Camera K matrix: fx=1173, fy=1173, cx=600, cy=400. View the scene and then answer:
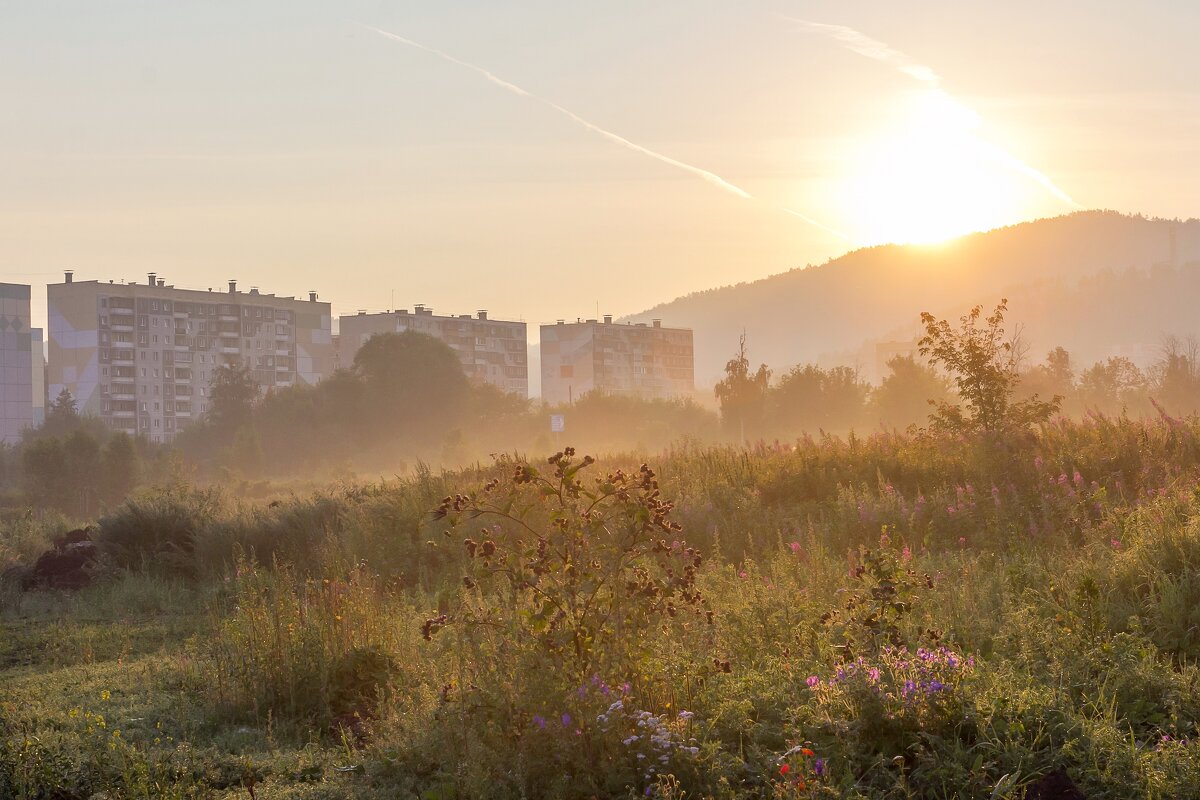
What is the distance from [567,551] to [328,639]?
3134mm

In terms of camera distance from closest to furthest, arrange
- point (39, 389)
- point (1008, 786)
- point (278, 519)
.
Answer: point (1008, 786)
point (278, 519)
point (39, 389)

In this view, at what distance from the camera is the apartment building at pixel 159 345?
11612 cm

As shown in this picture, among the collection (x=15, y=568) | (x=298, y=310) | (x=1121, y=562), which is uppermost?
(x=298, y=310)

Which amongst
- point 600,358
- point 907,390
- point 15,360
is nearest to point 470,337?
point 600,358

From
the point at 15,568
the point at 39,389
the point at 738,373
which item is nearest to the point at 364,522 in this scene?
the point at 15,568

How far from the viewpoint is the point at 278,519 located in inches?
676

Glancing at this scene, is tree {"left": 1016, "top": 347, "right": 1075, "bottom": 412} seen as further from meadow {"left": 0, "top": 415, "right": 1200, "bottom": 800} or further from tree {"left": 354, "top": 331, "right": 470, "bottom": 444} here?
meadow {"left": 0, "top": 415, "right": 1200, "bottom": 800}

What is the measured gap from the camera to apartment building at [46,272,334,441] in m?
116

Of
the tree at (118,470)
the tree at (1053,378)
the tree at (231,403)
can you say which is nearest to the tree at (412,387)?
the tree at (231,403)

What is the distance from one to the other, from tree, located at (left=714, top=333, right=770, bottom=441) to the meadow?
44515 millimetres

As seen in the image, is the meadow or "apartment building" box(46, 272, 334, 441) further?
"apartment building" box(46, 272, 334, 441)

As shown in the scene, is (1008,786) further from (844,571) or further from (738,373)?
(738,373)

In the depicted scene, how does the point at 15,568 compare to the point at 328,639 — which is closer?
the point at 328,639

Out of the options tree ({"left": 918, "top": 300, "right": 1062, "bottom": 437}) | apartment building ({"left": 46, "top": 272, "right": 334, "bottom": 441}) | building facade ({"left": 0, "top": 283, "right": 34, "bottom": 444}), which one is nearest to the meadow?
tree ({"left": 918, "top": 300, "right": 1062, "bottom": 437})
